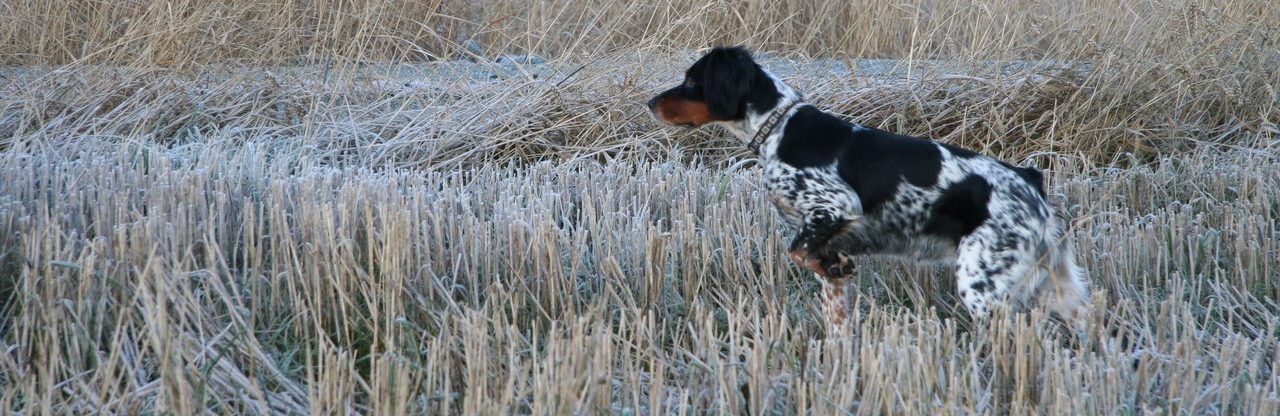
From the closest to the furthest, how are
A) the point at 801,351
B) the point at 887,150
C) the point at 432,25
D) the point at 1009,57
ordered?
the point at 801,351 < the point at 887,150 < the point at 1009,57 < the point at 432,25

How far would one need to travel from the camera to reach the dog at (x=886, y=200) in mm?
3418

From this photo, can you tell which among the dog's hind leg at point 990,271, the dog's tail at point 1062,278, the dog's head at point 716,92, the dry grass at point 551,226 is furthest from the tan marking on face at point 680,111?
the dog's tail at point 1062,278

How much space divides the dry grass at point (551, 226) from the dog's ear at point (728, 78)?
422 mm

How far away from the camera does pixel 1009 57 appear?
21.4ft

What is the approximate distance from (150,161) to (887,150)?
284 centimetres

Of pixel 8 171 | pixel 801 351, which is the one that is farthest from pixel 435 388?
pixel 8 171

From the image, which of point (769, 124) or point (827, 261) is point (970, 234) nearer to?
point (827, 261)

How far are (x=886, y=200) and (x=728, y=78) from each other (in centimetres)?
62

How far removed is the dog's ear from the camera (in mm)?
3781

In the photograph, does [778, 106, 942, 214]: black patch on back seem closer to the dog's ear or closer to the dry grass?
the dog's ear

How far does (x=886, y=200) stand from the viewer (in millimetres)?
3607

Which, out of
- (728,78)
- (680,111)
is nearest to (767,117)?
(728,78)

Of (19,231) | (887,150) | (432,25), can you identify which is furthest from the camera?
(432,25)

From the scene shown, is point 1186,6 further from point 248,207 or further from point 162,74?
point 162,74
